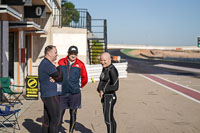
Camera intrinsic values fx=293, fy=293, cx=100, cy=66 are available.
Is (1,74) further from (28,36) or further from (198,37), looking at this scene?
(198,37)

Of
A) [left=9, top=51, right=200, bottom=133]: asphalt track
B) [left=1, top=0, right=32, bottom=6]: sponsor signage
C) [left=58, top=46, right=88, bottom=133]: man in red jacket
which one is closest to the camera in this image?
[left=58, top=46, right=88, bottom=133]: man in red jacket

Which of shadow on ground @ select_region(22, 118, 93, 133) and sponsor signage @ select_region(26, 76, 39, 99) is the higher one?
sponsor signage @ select_region(26, 76, 39, 99)

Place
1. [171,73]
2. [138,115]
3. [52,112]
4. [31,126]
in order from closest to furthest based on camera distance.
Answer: [52,112], [31,126], [138,115], [171,73]

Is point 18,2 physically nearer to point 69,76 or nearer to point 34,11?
point 34,11

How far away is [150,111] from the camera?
904 centimetres

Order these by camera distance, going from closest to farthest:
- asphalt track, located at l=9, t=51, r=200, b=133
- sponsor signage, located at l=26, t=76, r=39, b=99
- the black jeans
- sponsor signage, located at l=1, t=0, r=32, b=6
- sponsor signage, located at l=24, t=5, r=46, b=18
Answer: the black jeans
asphalt track, located at l=9, t=51, r=200, b=133
sponsor signage, located at l=1, t=0, r=32, b=6
sponsor signage, located at l=26, t=76, r=39, b=99
sponsor signage, located at l=24, t=5, r=46, b=18

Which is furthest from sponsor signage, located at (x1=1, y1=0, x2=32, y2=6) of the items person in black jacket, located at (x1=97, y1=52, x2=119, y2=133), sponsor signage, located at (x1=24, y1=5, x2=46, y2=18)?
person in black jacket, located at (x1=97, y1=52, x2=119, y2=133)

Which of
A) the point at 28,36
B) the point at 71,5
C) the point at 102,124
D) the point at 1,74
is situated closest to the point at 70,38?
the point at 28,36

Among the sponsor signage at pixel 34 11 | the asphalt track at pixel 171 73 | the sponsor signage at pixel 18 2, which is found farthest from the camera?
the asphalt track at pixel 171 73

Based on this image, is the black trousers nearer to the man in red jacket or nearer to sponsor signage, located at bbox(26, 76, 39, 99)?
the man in red jacket

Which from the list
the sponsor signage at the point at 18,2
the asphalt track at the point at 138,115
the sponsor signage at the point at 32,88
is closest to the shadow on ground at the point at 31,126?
the asphalt track at the point at 138,115

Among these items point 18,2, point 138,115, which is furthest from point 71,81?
point 18,2

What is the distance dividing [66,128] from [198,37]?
29.2m

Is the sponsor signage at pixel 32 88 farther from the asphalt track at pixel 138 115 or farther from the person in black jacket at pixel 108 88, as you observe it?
the person in black jacket at pixel 108 88
